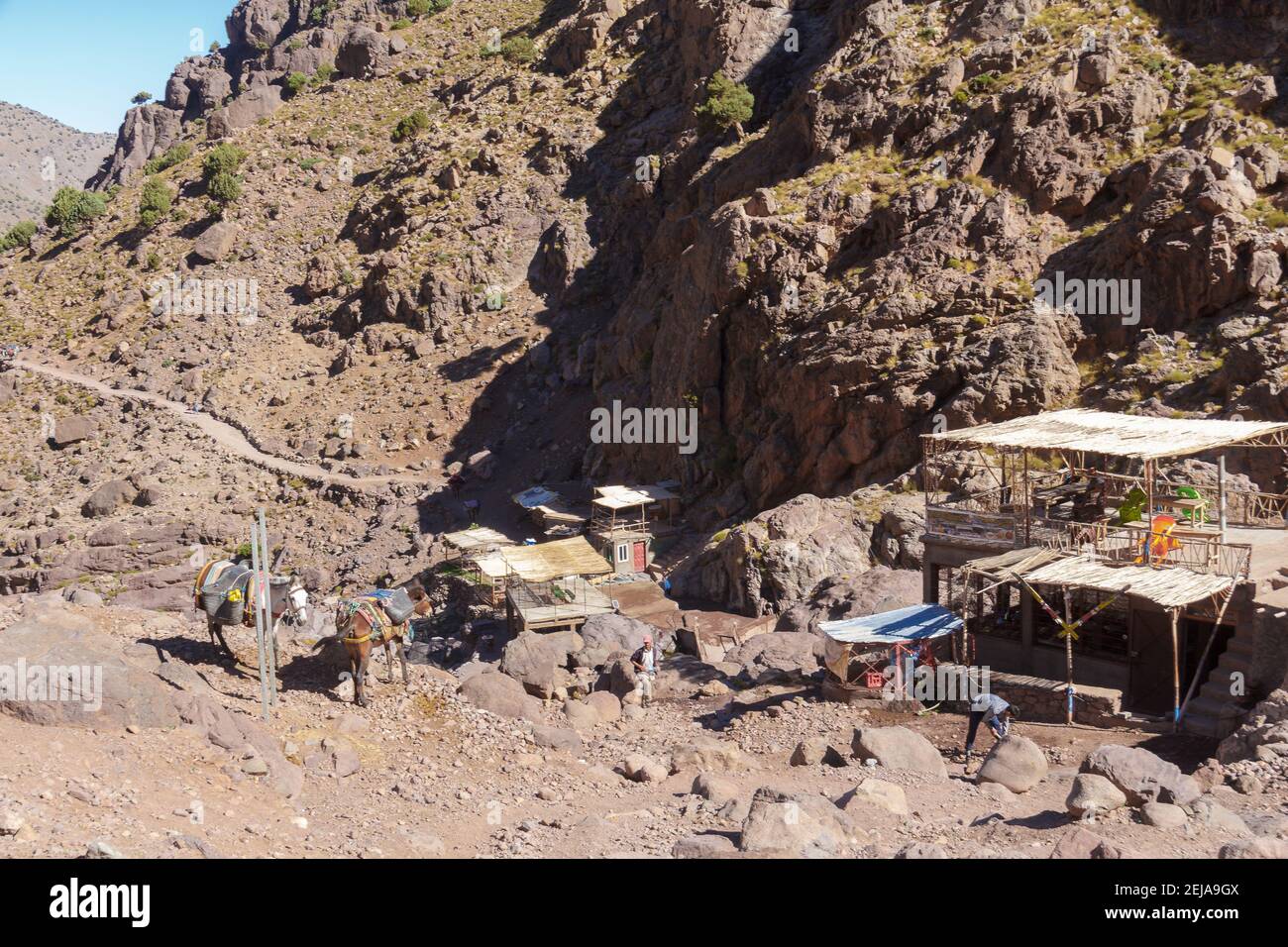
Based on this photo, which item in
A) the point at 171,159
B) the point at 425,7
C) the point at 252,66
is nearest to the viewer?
the point at 171,159

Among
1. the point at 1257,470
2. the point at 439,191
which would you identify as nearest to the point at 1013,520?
the point at 1257,470

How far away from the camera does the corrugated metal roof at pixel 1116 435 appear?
1958 cm

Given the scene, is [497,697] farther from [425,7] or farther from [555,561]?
[425,7]

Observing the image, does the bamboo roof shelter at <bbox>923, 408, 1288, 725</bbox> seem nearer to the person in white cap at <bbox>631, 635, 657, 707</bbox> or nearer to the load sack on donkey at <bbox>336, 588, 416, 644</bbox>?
the person in white cap at <bbox>631, 635, 657, 707</bbox>

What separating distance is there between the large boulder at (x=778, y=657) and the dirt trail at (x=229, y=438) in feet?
95.6

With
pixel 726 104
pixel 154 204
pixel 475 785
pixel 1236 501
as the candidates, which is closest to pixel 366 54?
pixel 154 204

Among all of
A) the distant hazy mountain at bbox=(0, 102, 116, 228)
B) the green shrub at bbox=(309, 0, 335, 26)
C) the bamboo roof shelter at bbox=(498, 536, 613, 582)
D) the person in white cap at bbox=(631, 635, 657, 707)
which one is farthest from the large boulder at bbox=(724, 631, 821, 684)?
the distant hazy mountain at bbox=(0, 102, 116, 228)

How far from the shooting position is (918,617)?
22.2 m

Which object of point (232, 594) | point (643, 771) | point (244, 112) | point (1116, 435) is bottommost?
point (643, 771)

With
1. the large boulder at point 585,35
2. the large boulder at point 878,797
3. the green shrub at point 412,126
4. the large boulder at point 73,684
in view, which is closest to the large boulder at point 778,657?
the large boulder at point 878,797

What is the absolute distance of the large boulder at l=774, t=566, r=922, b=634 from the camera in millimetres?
25547

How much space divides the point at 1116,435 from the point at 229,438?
4782 cm

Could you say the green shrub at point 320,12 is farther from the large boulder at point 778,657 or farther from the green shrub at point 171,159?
the large boulder at point 778,657

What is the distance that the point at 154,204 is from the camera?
247 feet
